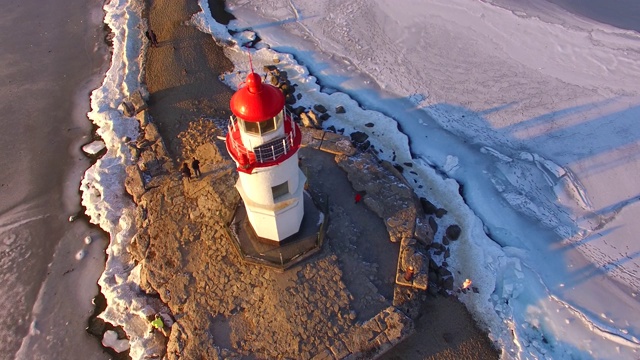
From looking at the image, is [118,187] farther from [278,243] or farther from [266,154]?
[266,154]

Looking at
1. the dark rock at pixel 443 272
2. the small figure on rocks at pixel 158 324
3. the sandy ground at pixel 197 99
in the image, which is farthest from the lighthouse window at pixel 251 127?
the dark rock at pixel 443 272

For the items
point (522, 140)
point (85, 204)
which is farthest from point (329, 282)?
point (522, 140)

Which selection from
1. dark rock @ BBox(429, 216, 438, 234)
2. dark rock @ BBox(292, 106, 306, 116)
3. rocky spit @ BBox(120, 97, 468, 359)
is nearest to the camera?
rocky spit @ BBox(120, 97, 468, 359)

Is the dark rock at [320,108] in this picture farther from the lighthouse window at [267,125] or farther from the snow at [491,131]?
the lighthouse window at [267,125]

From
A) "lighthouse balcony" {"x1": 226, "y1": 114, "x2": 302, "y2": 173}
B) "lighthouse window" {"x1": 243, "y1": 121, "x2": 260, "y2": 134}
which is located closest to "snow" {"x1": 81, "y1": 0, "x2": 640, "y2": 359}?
"lighthouse balcony" {"x1": 226, "y1": 114, "x2": 302, "y2": 173}

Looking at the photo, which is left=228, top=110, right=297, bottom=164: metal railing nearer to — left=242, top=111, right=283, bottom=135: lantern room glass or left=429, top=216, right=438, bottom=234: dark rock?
left=242, top=111, right=283, bottom=135: lantern room glass
